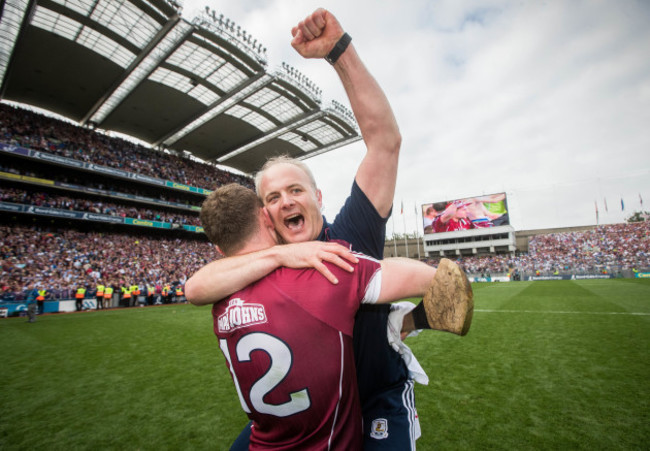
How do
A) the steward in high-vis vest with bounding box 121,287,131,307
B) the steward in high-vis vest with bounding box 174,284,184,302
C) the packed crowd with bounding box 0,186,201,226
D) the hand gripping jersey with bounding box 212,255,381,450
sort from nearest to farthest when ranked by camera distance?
the hand gripping jersey with bounding box 212,255,381,450
the steward in high-vis vest with bounding box 121,287,131,307
the steward in high-vis vest with bounding box 174,284,184,302
the packed crowd with bounding box 0,186,201,226

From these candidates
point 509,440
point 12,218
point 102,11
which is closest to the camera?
point 509,440

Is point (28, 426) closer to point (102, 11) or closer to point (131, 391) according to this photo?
point (131, 391)

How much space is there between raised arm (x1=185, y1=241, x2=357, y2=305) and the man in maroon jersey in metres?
0.04

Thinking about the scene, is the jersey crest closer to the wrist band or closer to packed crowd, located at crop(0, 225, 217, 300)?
the wrist band

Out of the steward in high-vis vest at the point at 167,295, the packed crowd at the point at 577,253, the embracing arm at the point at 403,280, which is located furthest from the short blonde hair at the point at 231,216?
the packed crowd at the point at 577,253

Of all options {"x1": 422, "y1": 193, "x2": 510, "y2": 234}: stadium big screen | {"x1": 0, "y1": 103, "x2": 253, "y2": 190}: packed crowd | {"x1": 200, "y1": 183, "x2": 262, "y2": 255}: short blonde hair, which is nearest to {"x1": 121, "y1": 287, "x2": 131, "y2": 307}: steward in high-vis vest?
{"x1": 0, "y1": 103, "x2": 253, "y2": 190}: packed crowd

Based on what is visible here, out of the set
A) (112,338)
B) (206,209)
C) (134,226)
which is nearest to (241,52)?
(112,338)

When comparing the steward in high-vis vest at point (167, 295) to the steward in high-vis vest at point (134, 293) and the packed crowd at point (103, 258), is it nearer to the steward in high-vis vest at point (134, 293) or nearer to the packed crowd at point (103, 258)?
the steward in high-vis vest at point (134, 293)

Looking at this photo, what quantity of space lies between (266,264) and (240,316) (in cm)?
25

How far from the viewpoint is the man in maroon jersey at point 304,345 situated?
1218 millimetres

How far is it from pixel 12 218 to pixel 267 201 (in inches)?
1309

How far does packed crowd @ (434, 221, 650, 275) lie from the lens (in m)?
39.8

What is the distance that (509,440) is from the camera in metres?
3.23

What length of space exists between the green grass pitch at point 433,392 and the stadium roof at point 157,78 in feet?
60.6
